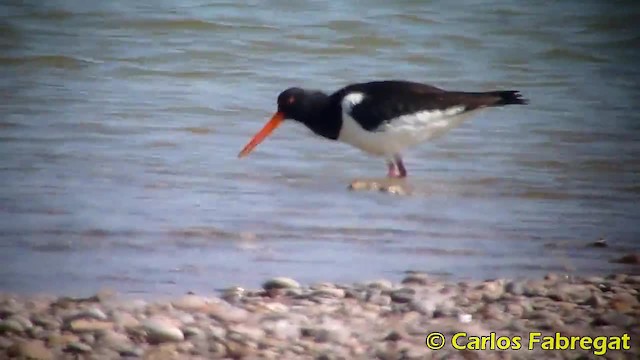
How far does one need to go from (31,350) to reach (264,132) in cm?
169

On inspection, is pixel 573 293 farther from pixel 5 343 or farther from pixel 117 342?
pixel 5 343

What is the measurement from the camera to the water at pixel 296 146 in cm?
367

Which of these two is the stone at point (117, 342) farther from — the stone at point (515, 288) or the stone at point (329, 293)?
the stone at point (515, 288)

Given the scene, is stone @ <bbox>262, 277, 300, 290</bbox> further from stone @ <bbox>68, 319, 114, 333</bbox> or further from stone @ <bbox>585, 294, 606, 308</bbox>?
stone @ <bbox>585, 294, 606, 308</bbox>

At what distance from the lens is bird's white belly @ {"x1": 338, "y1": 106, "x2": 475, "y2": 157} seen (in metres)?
4.32

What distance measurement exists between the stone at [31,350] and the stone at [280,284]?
2.29 feet

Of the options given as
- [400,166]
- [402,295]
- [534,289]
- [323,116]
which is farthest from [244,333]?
[323,116]

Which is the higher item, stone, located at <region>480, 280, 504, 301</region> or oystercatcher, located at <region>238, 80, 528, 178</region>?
oystercatcher, located at <region>238, 80, 528, 178</region>

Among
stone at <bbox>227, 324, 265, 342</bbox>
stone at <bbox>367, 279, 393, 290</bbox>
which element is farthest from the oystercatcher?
stone at <bbox>227, 324, 265, 342</bbox>

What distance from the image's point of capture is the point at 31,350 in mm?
2914

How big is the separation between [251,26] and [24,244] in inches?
46.6

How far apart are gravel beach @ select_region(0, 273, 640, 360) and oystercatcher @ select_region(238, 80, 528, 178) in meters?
0.98

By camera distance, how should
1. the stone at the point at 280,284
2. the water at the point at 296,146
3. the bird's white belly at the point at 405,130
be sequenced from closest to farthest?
the stone at the point at 280,284, the water at the point at 296,146, the bird's white belly at the point at 405,130

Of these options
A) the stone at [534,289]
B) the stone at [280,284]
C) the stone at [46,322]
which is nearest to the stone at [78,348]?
the stone at [46,322]
